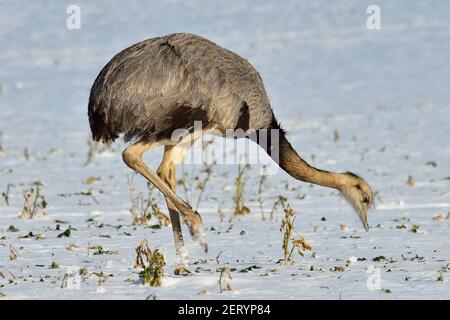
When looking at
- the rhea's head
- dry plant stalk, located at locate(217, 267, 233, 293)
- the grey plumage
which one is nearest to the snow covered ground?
dry plant stalk, located at locate(217, 267, 233, 293)

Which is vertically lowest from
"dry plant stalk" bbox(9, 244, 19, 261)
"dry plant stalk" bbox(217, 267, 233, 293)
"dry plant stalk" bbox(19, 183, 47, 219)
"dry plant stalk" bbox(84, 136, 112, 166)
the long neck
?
"dry plant stalk" bbox(217, 267, 233, 293)

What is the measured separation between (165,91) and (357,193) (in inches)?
80.8

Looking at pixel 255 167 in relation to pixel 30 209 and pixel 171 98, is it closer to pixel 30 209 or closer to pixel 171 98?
pixel 30 209

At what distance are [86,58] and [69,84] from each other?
9.64 feet

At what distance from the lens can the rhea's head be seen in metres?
8.76

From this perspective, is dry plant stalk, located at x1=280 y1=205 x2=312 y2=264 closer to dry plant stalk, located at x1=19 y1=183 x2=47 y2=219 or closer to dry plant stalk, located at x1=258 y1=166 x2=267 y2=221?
dry plant stalk, located at x1=258 y1=166 x2=267 y2=221

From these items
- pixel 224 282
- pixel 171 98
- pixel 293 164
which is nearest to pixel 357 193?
pixel 293 164

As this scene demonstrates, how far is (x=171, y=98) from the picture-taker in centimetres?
762

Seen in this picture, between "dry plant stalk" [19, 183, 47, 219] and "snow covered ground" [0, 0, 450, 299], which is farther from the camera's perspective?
"dry plant stalk" [19, 183, 47, 219]

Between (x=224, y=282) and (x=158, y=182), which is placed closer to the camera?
(x=224, y=282)

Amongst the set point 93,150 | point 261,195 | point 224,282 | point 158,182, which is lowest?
point 224,282

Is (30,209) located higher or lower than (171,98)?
lower

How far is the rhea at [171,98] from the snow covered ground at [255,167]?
87cm

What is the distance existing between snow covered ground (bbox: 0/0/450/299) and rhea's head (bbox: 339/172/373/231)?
10.7 inches
